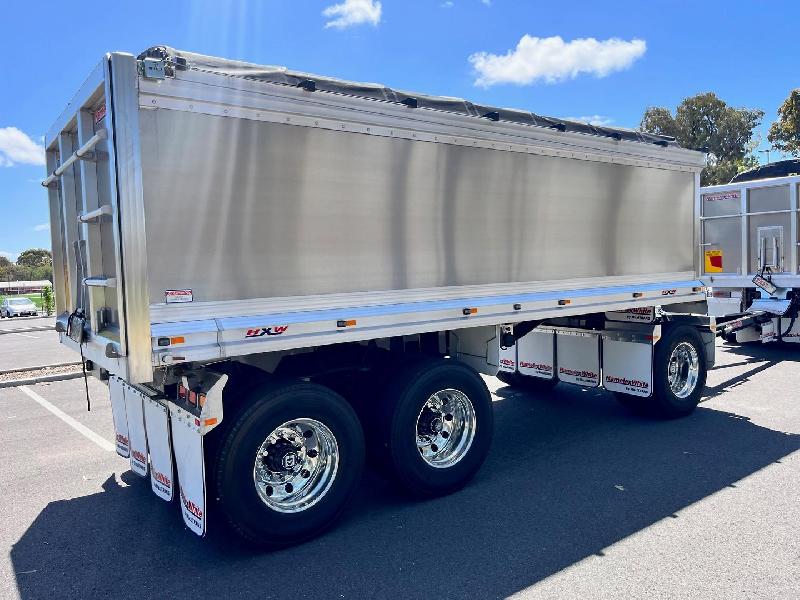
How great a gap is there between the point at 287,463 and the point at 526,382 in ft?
15.6

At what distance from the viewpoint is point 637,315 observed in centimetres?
677

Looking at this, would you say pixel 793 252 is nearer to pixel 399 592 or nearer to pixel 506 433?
pixel 506 433

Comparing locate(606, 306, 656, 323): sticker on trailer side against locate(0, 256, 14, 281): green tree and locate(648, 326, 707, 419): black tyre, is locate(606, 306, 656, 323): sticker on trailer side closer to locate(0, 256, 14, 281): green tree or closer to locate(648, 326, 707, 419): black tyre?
locate(648, 326, 707, 419): black tyre

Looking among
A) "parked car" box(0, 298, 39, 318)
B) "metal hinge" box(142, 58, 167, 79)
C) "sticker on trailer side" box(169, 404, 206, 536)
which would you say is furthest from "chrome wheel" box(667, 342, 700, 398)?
"parked car" box(0, 298, 39, 318)

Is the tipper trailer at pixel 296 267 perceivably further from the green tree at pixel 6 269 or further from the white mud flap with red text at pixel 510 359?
the green tree at pixel 6 269

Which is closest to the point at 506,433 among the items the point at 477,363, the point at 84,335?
the point at 477,363

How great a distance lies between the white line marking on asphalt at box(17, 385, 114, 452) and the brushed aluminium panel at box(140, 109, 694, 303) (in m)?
3.32

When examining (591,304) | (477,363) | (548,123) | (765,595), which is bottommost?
(765,595)

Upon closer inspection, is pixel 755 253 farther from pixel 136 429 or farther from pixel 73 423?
pixel 73 423

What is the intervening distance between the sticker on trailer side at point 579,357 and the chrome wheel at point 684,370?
0.82m

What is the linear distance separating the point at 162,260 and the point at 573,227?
3.83m

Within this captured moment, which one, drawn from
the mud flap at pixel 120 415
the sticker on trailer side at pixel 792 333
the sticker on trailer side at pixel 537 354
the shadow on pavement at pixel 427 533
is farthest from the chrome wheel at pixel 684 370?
the mud flap at pixel 120 415

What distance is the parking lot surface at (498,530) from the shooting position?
347cm

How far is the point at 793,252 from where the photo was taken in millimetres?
10516
